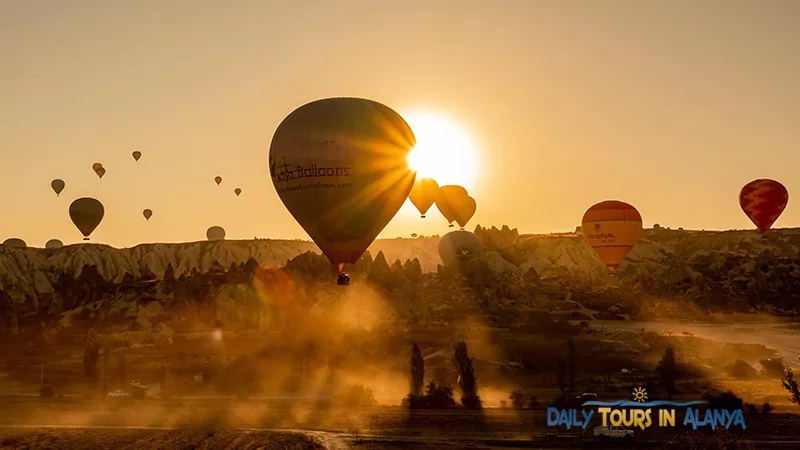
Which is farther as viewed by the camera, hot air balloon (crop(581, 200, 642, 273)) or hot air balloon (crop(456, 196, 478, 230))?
hot air balloon (crop(456, 196, 478, 230))

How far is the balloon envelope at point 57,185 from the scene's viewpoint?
168750 millimetres

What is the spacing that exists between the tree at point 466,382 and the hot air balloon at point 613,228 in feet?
131

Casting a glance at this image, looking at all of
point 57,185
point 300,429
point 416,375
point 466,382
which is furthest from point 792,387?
point 57,185

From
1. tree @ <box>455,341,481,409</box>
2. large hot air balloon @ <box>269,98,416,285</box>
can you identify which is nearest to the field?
tree @ <box>455,341,481,409</box>

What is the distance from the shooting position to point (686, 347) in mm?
99688

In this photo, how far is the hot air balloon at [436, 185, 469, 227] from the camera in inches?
6132

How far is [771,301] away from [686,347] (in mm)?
64860

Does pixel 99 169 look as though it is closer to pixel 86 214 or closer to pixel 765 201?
pixel 86 214

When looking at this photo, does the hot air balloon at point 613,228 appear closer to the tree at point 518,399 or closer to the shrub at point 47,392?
the tree at point 518,399

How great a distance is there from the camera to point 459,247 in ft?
579

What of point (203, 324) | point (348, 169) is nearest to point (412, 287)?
point (203, 324)

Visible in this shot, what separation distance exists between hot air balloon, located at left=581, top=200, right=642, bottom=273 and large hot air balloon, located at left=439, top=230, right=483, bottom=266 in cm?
6413

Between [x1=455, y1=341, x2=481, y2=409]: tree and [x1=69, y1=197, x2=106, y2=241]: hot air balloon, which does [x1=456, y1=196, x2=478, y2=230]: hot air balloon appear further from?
[x1=455, y1=341, x2=481, y2=409]: tree

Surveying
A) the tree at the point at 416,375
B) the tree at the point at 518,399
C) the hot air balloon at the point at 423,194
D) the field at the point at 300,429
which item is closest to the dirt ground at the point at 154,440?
the field at the point at 300,429
